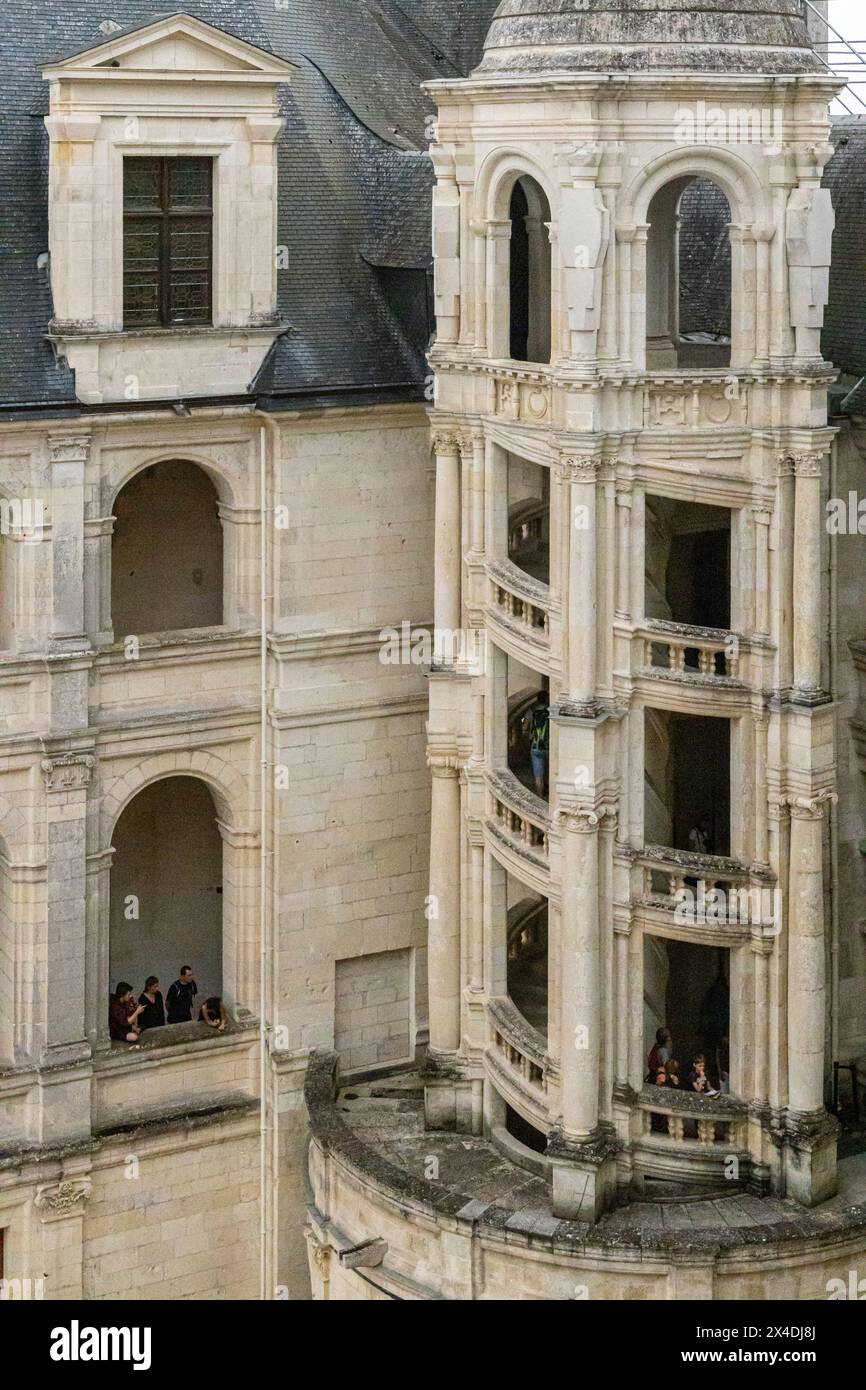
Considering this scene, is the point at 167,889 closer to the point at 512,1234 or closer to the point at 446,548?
the point at 446,548

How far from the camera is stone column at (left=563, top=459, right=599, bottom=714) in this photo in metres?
38.8


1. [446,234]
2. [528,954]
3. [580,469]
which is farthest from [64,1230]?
[446,234]

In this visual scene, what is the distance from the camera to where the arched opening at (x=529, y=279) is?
4344 cm

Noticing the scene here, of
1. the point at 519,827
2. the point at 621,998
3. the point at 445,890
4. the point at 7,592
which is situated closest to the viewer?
the point at 621,998

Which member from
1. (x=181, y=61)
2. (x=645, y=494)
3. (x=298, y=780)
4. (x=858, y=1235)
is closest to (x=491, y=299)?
(x=645, y=494)

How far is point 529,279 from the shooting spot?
43969mm

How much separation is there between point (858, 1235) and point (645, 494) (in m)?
11.9

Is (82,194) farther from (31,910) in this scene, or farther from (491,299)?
(31,910)

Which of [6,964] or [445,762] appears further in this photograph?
[6,964]

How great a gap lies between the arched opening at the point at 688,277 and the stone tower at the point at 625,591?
96 mm

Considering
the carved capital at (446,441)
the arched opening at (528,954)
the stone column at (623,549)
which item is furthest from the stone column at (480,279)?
the arched opening at (528,954)

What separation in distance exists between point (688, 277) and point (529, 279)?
376 centimetres

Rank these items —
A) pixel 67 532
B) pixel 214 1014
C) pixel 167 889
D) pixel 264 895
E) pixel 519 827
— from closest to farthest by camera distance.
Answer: pixel 519 827, pixel 67 532, pixel 264 895, pixel 214 1014, pixel 167 889
